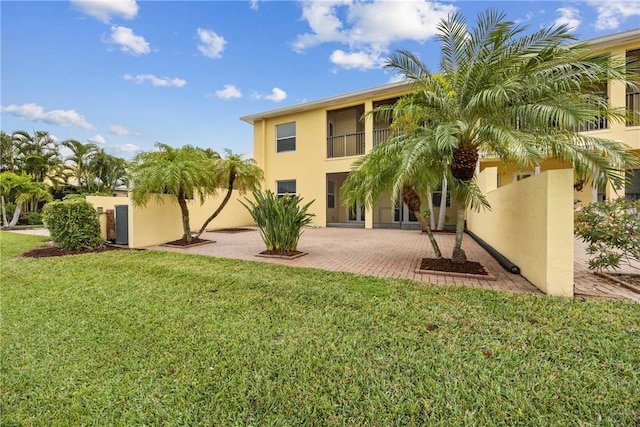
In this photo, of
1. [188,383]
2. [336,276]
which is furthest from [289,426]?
[336,276]

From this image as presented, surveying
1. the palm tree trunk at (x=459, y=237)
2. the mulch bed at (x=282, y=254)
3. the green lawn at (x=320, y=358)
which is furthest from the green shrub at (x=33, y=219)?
the palm tree trunk at (x=459, y=237)

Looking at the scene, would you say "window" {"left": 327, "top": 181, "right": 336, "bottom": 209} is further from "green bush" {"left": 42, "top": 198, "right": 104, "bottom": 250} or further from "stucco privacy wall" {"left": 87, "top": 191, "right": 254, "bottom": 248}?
"green bush" {"left": 42, "top": 198, "right": 104, "bottom": 250}

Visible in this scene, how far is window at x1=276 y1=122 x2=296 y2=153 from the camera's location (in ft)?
60.3

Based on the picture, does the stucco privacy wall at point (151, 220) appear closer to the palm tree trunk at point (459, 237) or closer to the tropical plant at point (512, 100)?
the tropical plant at point (512, 100)

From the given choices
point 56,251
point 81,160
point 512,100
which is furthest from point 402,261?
point 81,160

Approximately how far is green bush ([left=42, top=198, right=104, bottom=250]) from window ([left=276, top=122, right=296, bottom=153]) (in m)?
11.6

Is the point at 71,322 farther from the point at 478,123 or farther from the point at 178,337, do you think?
the point at 478,123

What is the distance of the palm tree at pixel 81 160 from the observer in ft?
85.4

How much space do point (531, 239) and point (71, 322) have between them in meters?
7.57

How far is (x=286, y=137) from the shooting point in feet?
61.2

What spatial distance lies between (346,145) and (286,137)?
13.6 feet

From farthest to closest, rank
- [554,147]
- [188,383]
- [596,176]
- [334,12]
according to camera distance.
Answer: [334,12]
[554,147]
[596,176]
[188,383]

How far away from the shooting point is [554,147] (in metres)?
5.43

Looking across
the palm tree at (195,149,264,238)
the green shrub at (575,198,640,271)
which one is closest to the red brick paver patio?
the green shrub at (575,198,640,271)
